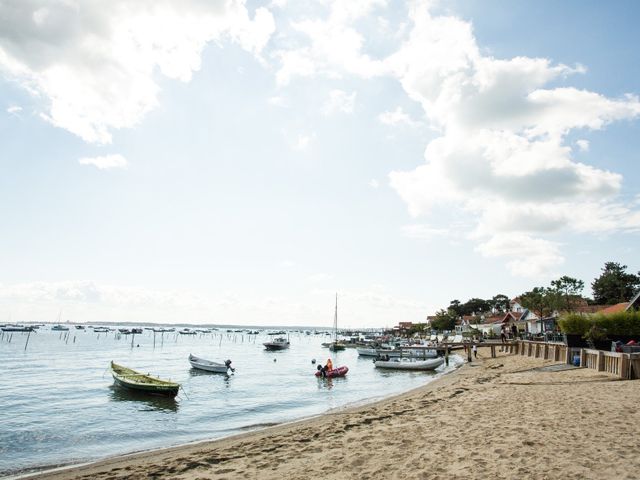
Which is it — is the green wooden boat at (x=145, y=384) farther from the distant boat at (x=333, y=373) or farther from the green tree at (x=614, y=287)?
the green tree at (x=614, y=287)

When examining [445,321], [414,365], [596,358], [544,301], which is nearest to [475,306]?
[445,321]

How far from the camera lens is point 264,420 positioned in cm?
2398

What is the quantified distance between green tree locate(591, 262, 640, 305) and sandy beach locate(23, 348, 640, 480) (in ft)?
255

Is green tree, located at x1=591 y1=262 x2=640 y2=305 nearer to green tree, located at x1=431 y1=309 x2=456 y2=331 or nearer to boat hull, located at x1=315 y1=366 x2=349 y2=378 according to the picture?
green tree, located at x1=431 y1=309 x2=456 y2=331

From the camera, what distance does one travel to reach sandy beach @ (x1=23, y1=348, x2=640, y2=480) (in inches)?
385

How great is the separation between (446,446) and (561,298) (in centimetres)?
5414

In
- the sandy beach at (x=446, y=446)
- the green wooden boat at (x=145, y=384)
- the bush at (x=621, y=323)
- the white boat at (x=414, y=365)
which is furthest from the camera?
the white boat at (x=414, y=365)

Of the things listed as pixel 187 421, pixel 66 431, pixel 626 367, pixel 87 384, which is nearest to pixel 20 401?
pixel 87 384

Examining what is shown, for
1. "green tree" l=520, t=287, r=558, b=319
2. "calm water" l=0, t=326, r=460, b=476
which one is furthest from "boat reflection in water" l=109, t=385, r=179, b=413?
"green tree" l=520, t=287, r=558, b=319

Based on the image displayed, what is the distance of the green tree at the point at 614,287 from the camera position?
82938 millimetres

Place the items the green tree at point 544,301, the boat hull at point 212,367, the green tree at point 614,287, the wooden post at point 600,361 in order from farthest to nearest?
the green tree at point 614,287, the green tree at point 544,301, the boat hull at point 212,367, the wooden post at point 600,361

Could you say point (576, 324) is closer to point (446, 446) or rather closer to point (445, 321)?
point (446, 446)

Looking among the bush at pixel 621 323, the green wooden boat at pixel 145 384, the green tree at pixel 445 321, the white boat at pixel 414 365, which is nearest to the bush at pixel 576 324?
the bush at pixel 621 323

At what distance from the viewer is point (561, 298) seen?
2272 inches
